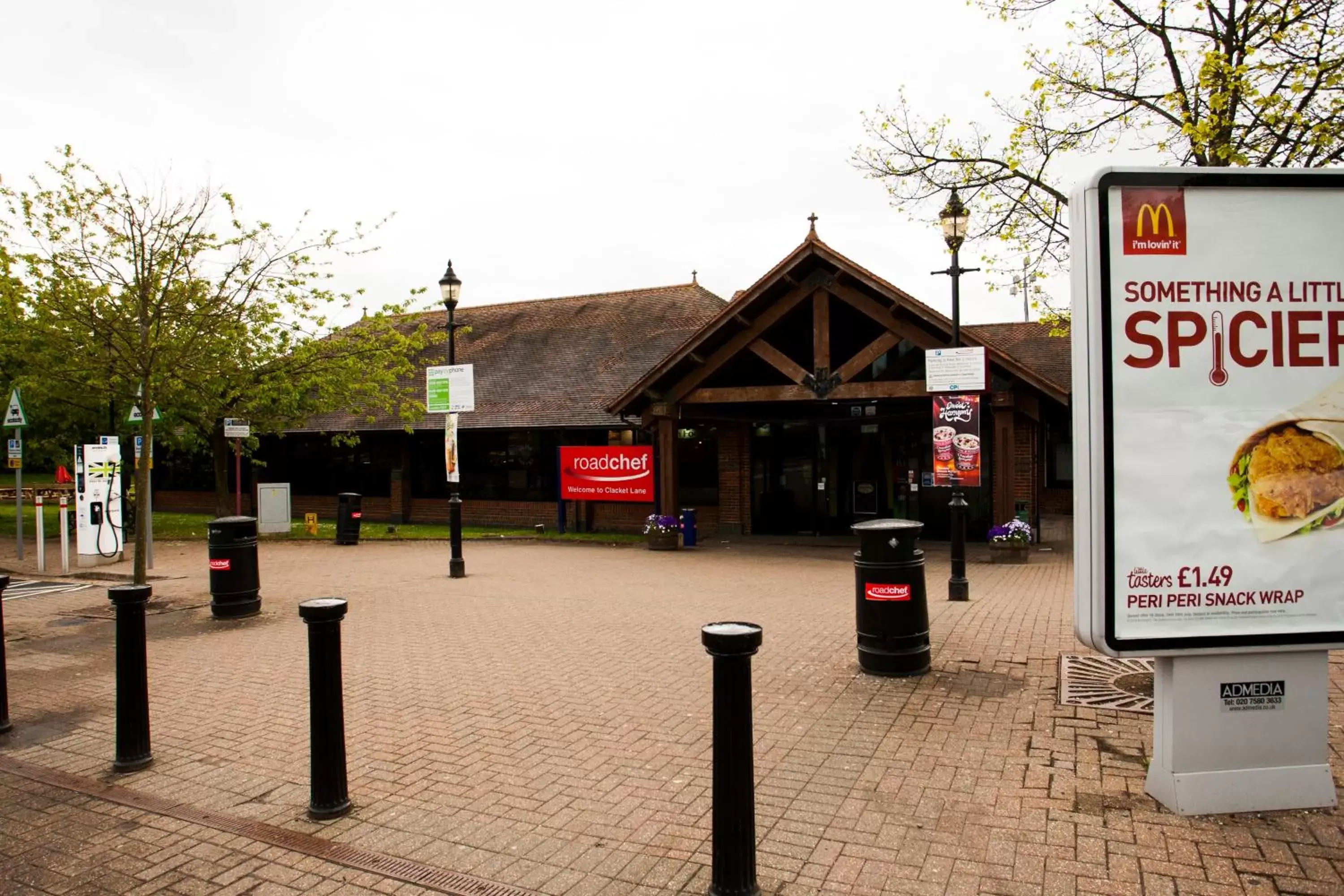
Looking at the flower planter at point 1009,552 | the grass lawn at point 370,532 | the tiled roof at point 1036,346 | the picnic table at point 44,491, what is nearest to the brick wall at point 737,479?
the grass lawn at point 370,532

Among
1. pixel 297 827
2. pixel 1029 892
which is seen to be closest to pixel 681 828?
pixel 1029 892

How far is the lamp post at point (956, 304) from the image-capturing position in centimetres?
1100

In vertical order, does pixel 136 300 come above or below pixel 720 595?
above

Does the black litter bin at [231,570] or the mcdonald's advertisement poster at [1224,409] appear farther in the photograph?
the black litter bin at [231,570]

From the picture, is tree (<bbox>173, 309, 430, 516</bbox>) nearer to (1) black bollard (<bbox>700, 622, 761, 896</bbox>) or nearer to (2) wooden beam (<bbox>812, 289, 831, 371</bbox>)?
(2) wooden beam (<bbox>812, 289, 831, 371</bbox>)

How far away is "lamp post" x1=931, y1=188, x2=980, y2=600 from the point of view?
11.0 metres

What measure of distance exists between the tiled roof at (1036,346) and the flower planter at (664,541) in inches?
474

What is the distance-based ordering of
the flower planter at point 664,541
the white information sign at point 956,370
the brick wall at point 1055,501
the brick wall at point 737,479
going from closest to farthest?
the white information sign at point 956,370 → the flower planter at point 664,541 → the brick wall at point 737,479 → the brick wall at point 1055,501

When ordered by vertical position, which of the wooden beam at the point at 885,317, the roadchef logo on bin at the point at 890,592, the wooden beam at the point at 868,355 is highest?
the wooden beam at the point at 885,317

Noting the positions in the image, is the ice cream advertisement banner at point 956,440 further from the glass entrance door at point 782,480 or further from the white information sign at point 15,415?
the white information sign at point 15,415

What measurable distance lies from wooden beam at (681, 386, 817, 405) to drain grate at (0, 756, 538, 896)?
13293mm

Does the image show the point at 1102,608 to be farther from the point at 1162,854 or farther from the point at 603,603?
the point at 603,603

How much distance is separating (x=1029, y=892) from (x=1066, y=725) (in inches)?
93.8

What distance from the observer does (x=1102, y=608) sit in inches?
164
